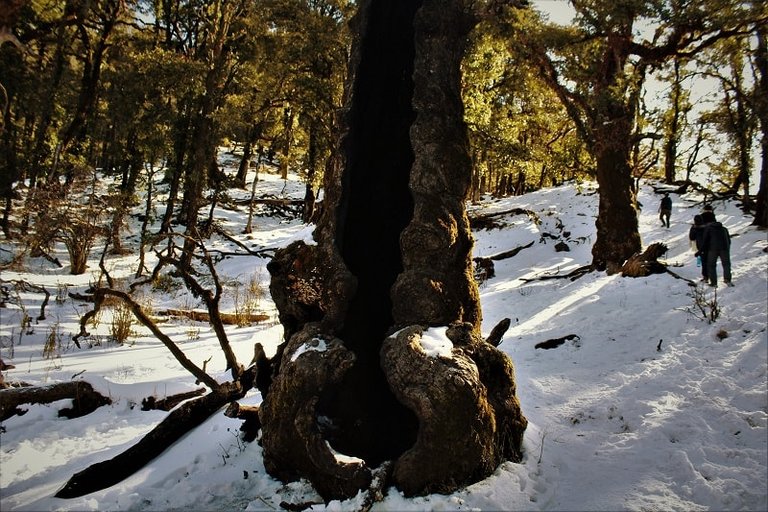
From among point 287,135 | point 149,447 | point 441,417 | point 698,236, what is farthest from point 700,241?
point 287,135

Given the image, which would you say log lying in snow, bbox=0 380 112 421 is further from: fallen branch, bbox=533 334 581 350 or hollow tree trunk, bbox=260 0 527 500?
fallen branch, bbox=533 334 581 350

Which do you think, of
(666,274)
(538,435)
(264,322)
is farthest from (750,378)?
(264,322)

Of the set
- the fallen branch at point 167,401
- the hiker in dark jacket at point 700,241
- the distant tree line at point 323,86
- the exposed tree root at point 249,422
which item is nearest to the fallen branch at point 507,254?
the distant tree line at point 323,86

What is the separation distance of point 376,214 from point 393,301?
3.30ft

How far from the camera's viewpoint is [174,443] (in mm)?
4156

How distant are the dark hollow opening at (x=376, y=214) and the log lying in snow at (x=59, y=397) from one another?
340cm

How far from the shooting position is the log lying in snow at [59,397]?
4.74 metres

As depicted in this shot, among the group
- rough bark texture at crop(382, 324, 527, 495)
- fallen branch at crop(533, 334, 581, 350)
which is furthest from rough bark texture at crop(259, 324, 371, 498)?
fallen branch at crop(533, 334, 581, 350)

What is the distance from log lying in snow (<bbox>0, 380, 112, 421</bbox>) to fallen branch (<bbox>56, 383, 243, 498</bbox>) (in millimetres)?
1579

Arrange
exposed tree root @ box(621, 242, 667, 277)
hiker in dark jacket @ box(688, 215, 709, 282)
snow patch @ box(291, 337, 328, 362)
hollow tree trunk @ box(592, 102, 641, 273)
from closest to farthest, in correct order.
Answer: snow patch @ box(291, 337, 328, 362), hiker in dark jacket @ box(688, 215, 709, 282), exposed tree root @ box(621, 242, 667, 277), hollow tree trunk @ box(592, 102, 641, 273)

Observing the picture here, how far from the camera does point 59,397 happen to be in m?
4.94

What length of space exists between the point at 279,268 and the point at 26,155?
2262 centimetres

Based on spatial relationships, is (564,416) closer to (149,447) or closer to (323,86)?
(149,447)

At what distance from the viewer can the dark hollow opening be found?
3.80m
